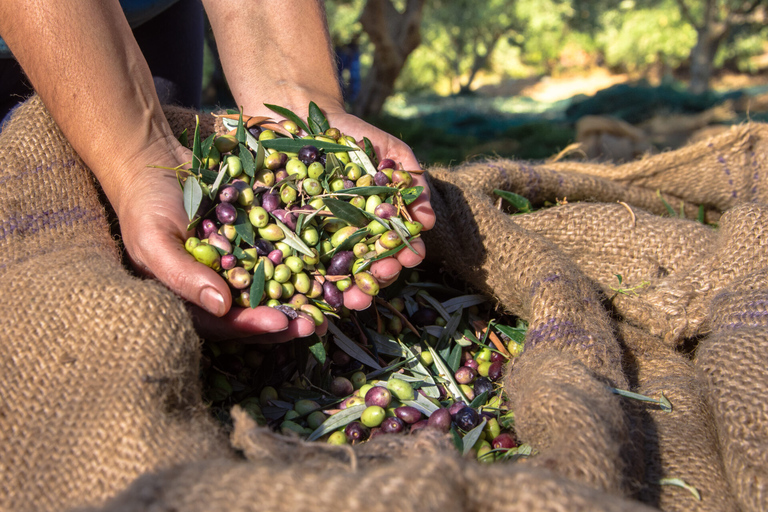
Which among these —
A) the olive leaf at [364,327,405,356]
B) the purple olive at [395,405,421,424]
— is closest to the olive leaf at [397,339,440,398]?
the olive leaf at [364,327,405,356]

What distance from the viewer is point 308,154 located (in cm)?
164

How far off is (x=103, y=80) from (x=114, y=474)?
1024mm

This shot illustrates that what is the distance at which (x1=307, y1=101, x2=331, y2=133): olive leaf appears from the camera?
71.9 inches

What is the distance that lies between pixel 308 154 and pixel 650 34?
3054 cm

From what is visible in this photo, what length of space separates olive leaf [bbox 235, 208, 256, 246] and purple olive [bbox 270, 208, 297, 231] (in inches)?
3.0

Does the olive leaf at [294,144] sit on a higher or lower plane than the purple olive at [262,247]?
higher

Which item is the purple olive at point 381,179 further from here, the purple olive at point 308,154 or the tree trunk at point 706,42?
the tree trunk at point 706,42

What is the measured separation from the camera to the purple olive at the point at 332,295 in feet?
5.08

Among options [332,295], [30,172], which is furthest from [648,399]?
[30,172]

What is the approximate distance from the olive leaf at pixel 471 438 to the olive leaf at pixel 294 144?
85 centimetres

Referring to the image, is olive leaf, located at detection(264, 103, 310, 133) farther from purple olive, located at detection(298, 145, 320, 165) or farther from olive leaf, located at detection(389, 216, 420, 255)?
olive leaf, located at detection(389, 216, 420, 255)

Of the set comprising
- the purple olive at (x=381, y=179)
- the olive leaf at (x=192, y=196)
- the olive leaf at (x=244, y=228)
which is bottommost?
the olive leaf at (x=244, y=228)

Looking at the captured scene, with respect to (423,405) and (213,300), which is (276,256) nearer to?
(213,300)

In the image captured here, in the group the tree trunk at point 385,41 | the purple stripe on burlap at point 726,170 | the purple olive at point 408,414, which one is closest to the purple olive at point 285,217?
the purple olive at point 408,414
